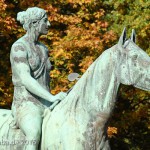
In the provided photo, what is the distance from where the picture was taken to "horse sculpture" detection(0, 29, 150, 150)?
661cm

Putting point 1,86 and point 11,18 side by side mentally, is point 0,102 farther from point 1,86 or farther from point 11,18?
point 11,18

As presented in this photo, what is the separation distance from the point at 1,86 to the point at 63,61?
1711 mm

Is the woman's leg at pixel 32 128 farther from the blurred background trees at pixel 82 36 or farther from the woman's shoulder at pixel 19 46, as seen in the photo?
the blurred background trees at pixel 82 36

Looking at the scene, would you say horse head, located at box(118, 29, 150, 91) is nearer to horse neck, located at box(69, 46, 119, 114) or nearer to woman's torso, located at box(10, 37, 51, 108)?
horse neck, located at box(69, 46, 119, 114)

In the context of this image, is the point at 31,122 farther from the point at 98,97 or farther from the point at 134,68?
the point at 134,68

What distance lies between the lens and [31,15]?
7336 millimetres

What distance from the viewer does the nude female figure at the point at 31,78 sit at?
6.96 metres

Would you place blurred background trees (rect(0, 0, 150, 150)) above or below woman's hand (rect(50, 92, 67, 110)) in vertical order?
below

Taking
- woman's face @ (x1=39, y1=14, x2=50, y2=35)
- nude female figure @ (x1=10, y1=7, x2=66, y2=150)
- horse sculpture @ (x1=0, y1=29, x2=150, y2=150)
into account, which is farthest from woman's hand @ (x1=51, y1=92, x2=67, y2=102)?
woman's face @ (x1=39, y1=14, x2=50, y2=35)

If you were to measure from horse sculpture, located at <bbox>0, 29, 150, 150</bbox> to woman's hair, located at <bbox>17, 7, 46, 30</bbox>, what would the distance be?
100cm

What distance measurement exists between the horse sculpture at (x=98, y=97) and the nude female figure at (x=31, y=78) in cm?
23

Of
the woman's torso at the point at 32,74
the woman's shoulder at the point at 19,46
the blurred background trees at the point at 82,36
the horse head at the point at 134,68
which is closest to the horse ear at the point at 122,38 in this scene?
the horse head at the point at 134,68

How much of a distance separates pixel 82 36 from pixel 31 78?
31.0 ft

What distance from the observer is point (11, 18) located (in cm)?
1573
